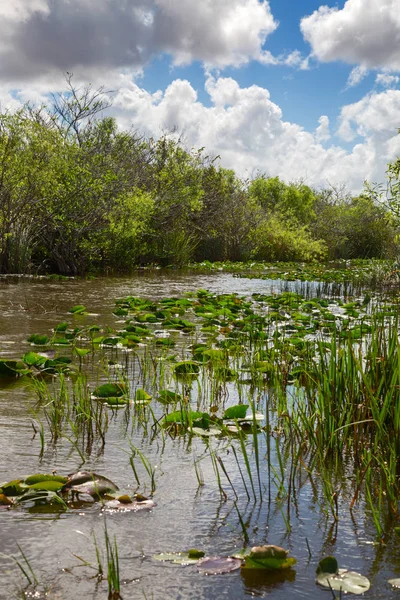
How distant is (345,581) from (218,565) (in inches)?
17.0

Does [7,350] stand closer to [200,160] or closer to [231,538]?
[231,538]

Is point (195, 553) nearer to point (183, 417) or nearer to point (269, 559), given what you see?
point (269, 559)

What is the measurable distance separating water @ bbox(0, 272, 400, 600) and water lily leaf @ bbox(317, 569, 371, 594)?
3 centimetres

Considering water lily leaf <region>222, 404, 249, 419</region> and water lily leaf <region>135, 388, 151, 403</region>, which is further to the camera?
water lily leaf <region>135, 388, 151, 403</region>

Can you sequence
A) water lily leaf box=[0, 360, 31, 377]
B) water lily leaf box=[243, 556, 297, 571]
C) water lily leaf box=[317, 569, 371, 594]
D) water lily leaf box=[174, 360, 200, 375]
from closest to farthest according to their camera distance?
water lily leaf box=[317, 569, 371, 594], water lily leaf box=[243, 556, 297, 571], water lily leaf box=[0, 360, 31, 377], water lily leaf box=[174, 360, 200, 375]

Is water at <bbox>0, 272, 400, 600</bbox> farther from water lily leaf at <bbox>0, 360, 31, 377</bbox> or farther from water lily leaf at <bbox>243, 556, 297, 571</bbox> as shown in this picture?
water lily leaf at <bbox>0, 360, 31, 377</bbox>

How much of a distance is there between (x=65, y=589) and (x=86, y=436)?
171cm

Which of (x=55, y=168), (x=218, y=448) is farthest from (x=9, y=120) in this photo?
(x=218, y=448)

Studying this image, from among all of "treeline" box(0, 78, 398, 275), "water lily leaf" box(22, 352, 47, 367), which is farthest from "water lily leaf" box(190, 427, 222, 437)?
"treeline" box(0, 78, 398, 275)

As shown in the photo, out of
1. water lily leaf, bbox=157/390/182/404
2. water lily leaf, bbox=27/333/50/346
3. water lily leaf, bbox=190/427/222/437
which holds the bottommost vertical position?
water lily leaf, bbox=190/427/222/437

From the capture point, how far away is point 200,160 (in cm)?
2672

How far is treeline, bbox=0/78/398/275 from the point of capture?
51.1 feet

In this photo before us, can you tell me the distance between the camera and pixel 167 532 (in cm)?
246

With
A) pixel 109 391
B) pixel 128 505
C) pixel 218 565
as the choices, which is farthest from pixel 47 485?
pixel 109 391
